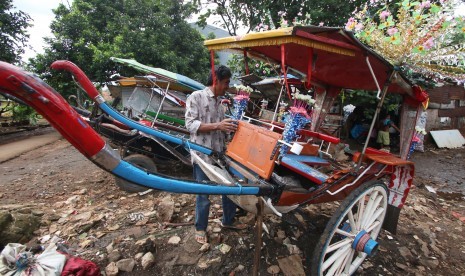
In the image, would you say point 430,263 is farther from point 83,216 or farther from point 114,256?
point 83,216

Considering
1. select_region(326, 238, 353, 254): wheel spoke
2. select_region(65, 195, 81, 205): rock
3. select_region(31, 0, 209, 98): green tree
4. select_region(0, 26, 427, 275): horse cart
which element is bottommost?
select_region(65, 195, 81, 205): rock

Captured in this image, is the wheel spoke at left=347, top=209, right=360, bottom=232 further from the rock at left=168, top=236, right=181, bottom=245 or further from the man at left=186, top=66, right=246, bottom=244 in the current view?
the rock at left=168, top=236, right=181, bottom=245

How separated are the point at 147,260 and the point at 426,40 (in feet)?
11.9

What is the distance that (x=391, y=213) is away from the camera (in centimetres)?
322

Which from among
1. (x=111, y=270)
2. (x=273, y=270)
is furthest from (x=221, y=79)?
(x=111, y=270)

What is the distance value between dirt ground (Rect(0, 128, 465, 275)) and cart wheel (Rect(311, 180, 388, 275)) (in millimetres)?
484

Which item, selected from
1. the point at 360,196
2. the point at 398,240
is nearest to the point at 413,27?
the point at 360,196

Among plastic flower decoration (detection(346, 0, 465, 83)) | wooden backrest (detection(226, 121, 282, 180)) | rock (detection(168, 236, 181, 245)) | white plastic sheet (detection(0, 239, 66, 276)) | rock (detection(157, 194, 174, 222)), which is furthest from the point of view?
rock (detection(157, 194, 174, 222))

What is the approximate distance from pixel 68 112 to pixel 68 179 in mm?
5280

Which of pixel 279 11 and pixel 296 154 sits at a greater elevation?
pixel 279 11

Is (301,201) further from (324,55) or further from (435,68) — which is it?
(435,68)

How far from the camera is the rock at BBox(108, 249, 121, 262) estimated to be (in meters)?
2.79

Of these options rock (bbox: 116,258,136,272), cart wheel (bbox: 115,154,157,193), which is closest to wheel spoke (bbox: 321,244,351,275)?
rock (bbox: 116,258,136,272)

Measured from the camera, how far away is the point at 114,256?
2.82 metres
